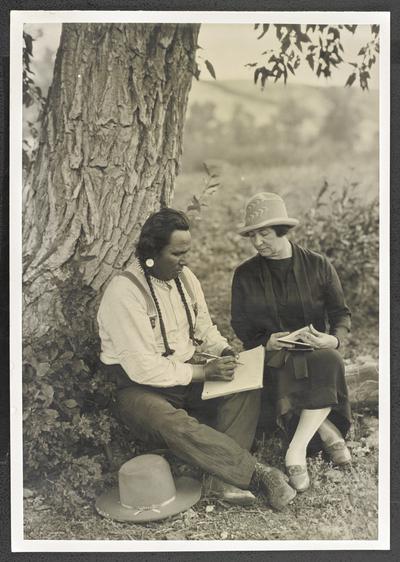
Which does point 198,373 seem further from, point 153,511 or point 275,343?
point 153,511

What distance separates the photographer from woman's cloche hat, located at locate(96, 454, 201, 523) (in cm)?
335

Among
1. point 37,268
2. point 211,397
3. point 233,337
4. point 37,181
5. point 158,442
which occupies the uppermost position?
point 37,181

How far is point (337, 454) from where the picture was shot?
3.50 m

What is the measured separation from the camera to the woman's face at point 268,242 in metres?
3.48

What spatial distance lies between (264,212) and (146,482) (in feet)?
5.05

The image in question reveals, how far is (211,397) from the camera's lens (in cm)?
339

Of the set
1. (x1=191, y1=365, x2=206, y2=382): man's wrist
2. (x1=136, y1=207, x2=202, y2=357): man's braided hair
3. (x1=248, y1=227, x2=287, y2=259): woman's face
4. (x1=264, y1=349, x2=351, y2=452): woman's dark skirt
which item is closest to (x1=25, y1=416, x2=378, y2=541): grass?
(x1=264, y1=349, x2=351, y2=452): woman's dark skirt

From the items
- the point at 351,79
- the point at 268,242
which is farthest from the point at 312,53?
the point at 268,242

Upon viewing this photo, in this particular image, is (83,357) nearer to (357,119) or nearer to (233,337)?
(233,337)

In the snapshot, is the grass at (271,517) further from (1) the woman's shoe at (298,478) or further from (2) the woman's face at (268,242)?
(2) the woman's face at (268,242)

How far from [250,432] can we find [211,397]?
0.29 m

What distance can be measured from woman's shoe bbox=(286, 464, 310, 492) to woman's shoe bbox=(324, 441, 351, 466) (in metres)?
0.17

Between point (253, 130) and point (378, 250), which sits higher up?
point (253, 130)

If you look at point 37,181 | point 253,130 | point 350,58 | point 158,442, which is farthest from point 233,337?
point 350,58
